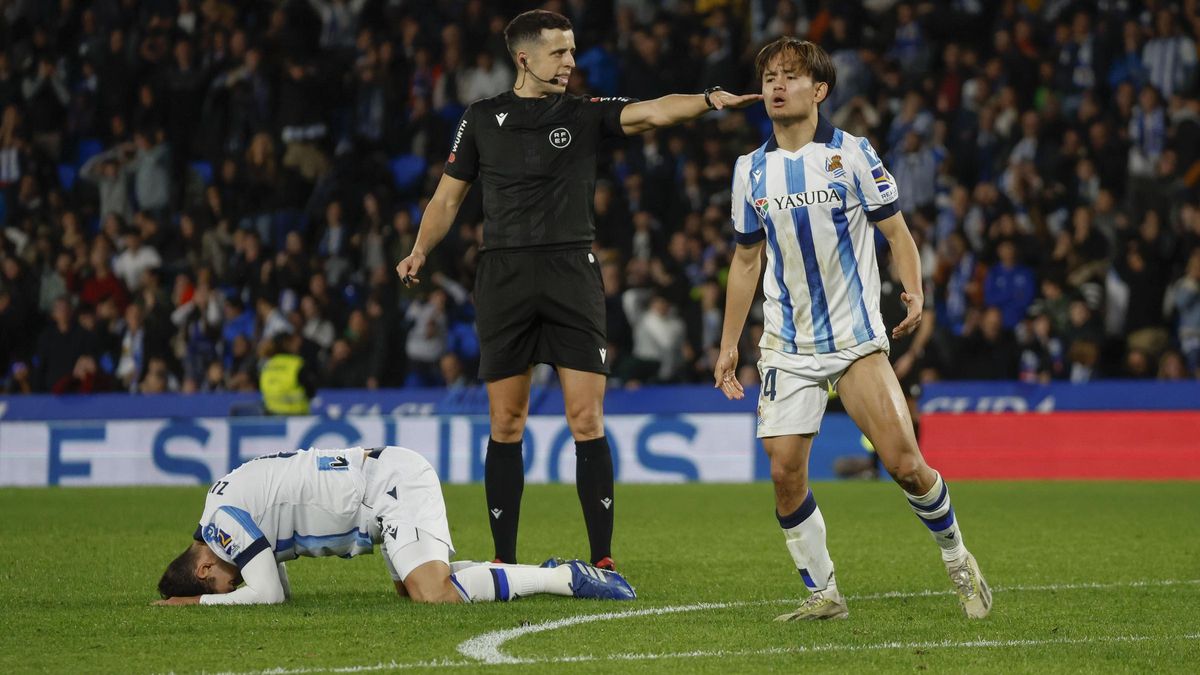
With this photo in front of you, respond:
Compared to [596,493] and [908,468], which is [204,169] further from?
[908,468]

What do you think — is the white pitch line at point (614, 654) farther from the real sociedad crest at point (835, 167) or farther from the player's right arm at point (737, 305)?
the real sociedad crest at point (835, 167)

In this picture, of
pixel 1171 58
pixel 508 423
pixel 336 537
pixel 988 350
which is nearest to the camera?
pixel 336 537

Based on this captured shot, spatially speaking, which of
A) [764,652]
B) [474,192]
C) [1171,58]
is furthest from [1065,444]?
[764,652]

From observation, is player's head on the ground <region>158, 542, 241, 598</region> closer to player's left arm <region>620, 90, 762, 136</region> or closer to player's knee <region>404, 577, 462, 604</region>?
player's knee <region>404, 577, 462, 604</region>

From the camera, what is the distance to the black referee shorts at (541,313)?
281 inches

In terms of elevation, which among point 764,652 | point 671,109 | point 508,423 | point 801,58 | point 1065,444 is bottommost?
point 1065,444

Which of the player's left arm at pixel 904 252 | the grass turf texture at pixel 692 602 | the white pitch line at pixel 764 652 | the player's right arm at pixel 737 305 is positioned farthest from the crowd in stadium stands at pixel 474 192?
the white pitch line at pixel 764 652

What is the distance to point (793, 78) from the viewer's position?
5984mm

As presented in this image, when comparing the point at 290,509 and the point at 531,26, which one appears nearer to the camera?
the point at 290,509

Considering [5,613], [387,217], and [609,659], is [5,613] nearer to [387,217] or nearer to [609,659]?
[609,659]

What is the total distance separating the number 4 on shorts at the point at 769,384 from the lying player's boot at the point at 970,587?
894 millimetres

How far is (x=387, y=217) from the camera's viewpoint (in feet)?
65.4

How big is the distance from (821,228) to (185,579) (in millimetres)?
2781

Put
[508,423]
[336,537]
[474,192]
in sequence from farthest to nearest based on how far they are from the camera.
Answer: [474,192] → [508,423] → [336,537]
